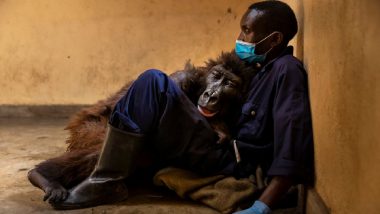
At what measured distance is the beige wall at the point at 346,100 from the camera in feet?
3.88

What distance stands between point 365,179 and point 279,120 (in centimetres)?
70

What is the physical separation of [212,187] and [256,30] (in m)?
0.70

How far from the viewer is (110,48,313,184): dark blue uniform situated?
6.26ft

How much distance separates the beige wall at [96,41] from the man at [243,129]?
2.08 metres

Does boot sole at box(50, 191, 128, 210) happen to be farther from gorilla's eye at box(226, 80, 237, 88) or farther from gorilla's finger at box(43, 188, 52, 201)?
gorilla's eye at box(226, 80, 237, 88)

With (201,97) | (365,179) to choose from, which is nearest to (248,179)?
(201,97)

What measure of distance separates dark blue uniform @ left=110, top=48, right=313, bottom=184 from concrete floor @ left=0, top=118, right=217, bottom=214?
0.18 metres

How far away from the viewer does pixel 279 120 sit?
1.92m

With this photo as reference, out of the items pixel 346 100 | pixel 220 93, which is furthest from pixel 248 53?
pixel 346 100

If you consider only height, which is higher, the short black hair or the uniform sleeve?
the short black hair

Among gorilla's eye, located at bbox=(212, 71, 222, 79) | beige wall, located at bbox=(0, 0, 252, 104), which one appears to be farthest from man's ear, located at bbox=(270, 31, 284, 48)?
beige wall, located at bbox=(0, 0, 252, 104)

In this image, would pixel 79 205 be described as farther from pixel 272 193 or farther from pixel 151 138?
pixel 272 193

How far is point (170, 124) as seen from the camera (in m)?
2.05

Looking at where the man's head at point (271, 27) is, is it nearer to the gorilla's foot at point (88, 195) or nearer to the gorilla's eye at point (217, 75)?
the gorilla's eye at point (217, 75)
